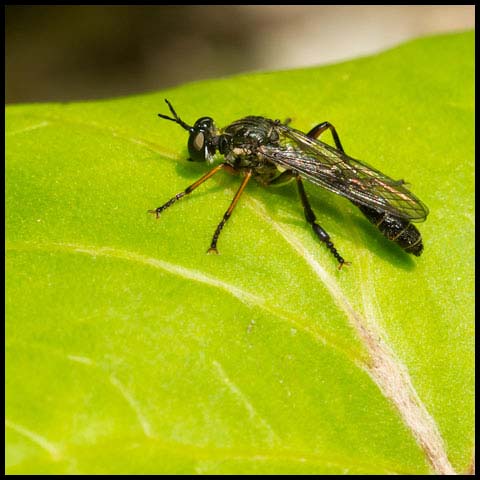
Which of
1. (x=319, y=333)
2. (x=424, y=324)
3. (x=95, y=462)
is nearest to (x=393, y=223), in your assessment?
(x=424, y=324)

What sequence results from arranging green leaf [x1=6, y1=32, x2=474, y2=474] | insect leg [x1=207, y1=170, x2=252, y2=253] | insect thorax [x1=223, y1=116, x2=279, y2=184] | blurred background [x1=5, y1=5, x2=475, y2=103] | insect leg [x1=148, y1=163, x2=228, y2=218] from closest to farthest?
1. green leaf [x1=6, y1=32, x2=474, y2=474]
2. insect leg [x1=207, y1=170, x2=252, y2=253]
3. insect leg [x1=148, y1=163, x2=228, y2=218]
4. insect thorax [x1=223, y1=116, x2=279, y2=184]
5. blurred background [x1=5, y1=5, x2=475, y2=103]

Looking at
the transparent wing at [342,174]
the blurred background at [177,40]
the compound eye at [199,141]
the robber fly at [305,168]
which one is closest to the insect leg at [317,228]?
the robber fly at [305,168]

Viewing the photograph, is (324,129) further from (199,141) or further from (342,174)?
(199,141)

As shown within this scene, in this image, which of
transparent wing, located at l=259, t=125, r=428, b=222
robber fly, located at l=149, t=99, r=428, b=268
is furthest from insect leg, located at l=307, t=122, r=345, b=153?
transparent wing, located at l=259, t=125, r=428, b=222

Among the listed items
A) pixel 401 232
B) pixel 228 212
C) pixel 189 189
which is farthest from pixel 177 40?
pixel 401 232

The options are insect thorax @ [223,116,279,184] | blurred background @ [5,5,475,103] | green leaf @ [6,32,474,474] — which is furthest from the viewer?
blurred background @ [5,5,475,103]

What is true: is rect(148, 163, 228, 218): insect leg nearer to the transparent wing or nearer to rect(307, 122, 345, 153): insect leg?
the transparent wing

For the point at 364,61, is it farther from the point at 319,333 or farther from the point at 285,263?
the point at 319,333
